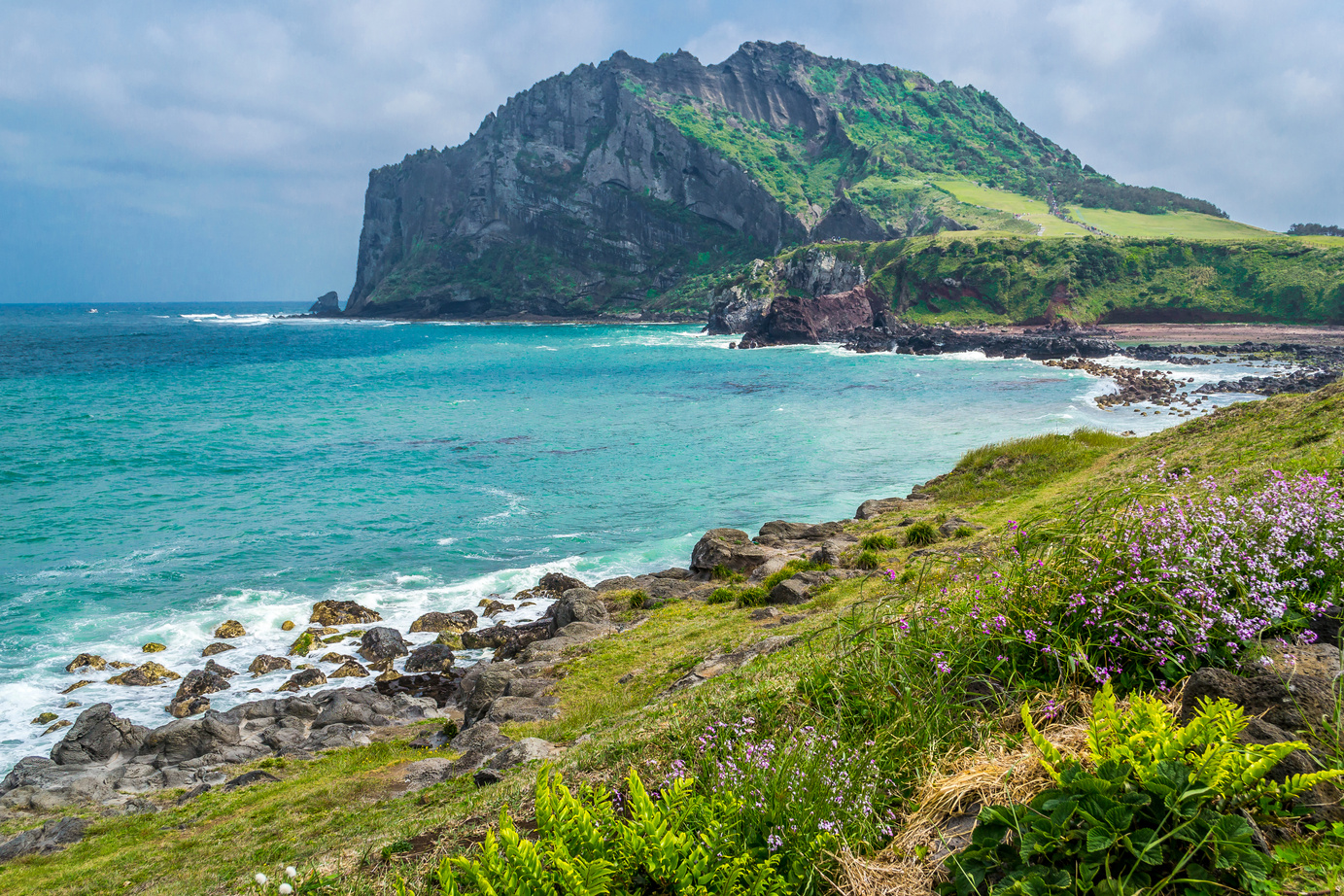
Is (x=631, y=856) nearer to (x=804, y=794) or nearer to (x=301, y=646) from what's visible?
(x=804, y=794)

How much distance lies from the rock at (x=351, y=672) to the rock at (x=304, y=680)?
32cm

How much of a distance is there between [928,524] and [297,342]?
144 meters

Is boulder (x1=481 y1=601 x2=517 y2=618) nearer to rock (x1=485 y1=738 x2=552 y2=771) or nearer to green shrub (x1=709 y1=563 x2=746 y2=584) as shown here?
green shrub (x1=709 y1=563 x2=746 y2=584)

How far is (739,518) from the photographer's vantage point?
2880 cm

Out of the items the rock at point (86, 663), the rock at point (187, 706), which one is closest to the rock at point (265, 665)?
the rock at point (187, 706)

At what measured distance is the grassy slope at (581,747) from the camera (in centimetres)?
561

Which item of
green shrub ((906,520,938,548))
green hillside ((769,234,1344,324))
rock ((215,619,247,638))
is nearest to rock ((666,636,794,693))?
green shrub ((906,520,938,548))

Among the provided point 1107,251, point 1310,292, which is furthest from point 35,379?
point 1310,292

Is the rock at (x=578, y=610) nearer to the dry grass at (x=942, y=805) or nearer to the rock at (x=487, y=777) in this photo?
the rock at (x=487, y=777)

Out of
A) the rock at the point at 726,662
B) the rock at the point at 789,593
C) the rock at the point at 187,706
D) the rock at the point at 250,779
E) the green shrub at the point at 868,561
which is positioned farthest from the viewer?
the rock at the point at 187,706

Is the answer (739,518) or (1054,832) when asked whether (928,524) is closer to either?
(739,518)

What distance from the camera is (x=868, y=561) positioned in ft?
51.5

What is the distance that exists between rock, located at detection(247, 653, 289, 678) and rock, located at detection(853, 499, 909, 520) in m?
18.2

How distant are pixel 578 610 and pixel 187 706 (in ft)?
31.6
